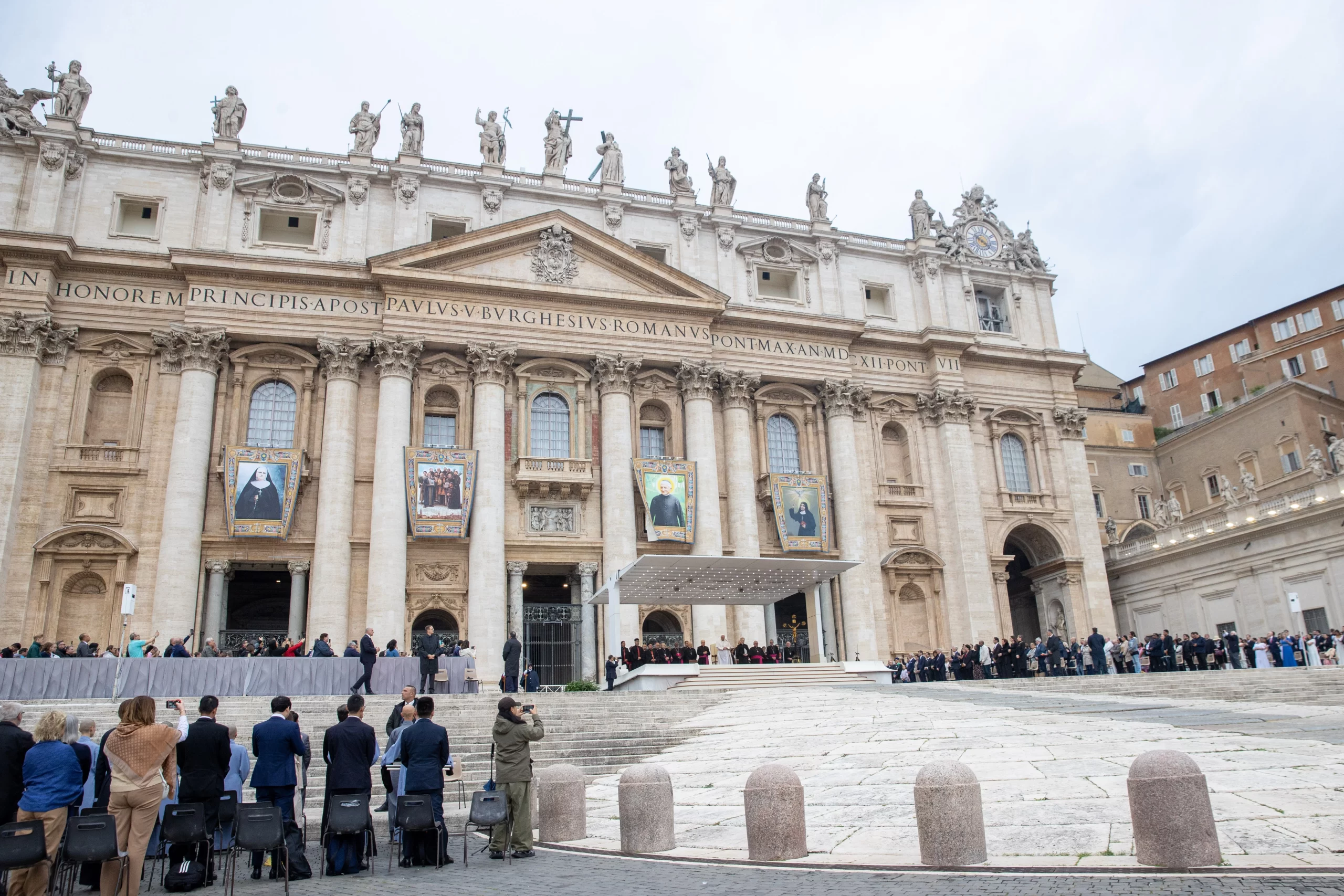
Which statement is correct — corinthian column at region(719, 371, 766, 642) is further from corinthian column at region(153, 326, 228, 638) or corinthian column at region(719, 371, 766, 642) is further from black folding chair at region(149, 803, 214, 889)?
black folding chair at region(149, 803, 214, 889)

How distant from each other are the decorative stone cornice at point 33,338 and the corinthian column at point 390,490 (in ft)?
30.3

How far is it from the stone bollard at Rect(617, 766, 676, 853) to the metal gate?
22885 mm

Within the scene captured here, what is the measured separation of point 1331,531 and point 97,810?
1363 inches

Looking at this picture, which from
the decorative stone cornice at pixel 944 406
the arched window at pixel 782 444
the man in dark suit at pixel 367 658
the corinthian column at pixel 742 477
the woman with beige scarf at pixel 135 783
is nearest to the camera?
the woman with beige scarf at pixel 135 783

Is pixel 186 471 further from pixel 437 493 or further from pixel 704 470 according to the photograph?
pixel 704 470

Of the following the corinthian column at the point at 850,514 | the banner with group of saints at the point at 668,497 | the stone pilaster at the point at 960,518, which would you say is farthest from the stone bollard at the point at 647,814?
the stone pilaster at the point at 960,518

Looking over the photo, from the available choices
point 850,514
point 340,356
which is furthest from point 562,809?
point 850,514

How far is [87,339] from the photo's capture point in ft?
103

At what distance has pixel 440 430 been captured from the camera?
3406cm

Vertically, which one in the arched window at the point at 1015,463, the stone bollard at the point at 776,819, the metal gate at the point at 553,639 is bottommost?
the stone bollard at the point at 776,819

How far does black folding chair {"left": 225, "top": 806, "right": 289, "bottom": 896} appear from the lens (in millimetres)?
8773

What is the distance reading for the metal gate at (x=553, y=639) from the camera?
33.0 m

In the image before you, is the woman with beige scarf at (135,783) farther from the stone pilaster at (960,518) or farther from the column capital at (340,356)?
the stone pilaster at (960,518)

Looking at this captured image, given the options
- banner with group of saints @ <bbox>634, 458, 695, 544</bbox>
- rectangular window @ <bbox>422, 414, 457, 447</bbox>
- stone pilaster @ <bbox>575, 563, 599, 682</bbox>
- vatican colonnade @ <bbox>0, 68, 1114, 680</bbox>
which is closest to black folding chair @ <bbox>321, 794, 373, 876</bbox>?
vatican colonnade @ <bbox>0, 68, 1114, 680</bbox>
